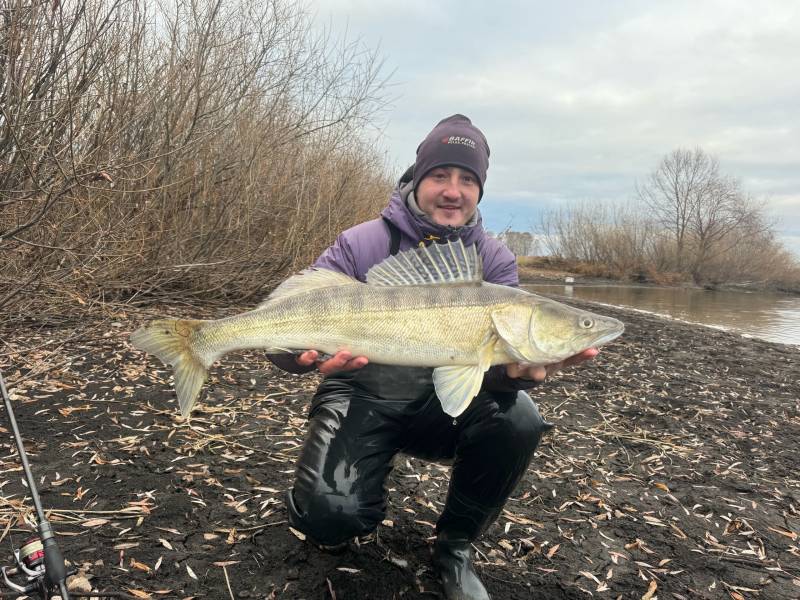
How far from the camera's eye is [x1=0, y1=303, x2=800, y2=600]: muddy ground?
2816 mm

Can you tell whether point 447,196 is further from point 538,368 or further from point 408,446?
point 408,446

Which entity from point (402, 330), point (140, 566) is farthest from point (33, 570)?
point (402, 330)

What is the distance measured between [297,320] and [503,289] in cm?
119

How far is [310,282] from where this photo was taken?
3092 mm

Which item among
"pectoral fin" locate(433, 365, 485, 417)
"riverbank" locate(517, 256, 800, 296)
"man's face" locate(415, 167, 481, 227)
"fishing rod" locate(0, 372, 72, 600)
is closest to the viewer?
"fishing rod" locate(0, 372, 72, 600)

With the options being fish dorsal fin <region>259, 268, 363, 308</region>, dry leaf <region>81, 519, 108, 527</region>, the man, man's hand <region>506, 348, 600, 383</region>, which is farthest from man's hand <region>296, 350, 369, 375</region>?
dry leaf <region>81, 519, 108, 527</region>

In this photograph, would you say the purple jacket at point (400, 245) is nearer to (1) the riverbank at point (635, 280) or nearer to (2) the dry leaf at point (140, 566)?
(2) the dry leaf at point (140, 566)

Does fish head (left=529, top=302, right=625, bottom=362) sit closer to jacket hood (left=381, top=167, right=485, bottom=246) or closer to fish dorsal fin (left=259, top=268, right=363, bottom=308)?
jacket hood (left=381, top=167, right=485, bottom=246)

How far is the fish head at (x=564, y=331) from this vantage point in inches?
113

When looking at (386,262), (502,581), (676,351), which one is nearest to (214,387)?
(386,262)

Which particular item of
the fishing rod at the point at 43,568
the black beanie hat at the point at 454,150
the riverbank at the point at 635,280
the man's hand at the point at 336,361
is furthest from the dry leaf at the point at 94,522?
the riverbank at the point at 635,280

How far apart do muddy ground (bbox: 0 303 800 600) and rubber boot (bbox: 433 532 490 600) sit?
0.30 feet

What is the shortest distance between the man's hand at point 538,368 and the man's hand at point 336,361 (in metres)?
0.83

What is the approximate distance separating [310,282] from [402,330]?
2.11 feet
